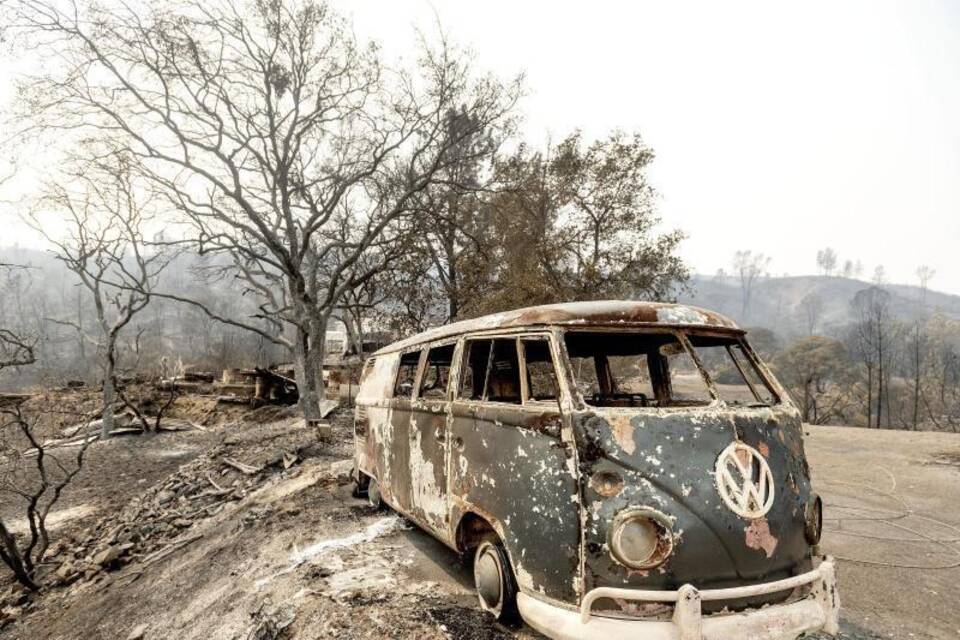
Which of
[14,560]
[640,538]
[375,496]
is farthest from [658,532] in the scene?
[14,560]

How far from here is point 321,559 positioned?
4.92 m

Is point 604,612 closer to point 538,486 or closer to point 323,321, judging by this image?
point 538,486

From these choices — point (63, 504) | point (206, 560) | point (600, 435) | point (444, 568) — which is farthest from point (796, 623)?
point (63, 504)

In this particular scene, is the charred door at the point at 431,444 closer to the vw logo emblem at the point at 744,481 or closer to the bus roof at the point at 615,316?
the bus roof at the point at 615,316

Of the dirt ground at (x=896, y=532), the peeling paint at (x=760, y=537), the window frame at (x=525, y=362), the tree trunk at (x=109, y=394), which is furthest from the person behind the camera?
the tree trunk at (x=109, y=394)

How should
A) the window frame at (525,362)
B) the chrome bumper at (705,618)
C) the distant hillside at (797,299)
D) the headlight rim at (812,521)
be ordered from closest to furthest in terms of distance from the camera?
1. the chrome bumper at (705,618)
2. the headlight rim at (812,521)
3. the window frame at (525,362)
4. the distant hillside at (797,299)

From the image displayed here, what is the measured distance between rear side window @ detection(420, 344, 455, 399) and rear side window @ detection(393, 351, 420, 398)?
458 millimetres

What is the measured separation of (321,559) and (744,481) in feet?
13.1

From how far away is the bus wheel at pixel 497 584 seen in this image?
10.4ft

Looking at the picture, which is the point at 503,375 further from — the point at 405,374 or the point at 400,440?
→ the point at 405,374

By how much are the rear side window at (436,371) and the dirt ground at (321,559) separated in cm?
156

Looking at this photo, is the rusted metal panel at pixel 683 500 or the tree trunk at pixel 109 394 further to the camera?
the tree trunk at pixel 109 394

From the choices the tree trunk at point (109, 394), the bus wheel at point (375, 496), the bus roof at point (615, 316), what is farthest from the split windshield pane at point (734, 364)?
the tree trunk at point (109, 394)

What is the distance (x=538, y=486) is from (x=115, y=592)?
682 cm
